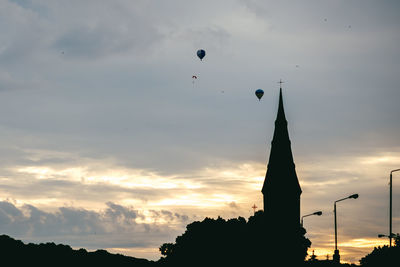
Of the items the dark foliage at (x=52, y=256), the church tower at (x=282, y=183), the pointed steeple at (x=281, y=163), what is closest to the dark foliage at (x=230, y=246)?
the dark foliage at (x=52, y=256)

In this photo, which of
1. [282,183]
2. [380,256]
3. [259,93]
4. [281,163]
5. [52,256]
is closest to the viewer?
[52,256]

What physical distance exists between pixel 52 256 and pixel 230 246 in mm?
28072

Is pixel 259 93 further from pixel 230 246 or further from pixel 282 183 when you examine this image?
pixel 230 246

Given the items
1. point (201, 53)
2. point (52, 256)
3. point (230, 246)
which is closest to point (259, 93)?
point (201, 53)

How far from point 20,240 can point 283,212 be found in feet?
172

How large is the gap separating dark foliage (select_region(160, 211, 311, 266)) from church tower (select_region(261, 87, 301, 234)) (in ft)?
45.0

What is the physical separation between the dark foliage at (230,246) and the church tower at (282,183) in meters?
13.7

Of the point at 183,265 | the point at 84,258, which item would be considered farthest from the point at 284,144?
the point at 84,258

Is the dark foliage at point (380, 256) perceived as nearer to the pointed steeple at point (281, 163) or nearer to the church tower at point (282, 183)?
the church tower at point (282, 183)

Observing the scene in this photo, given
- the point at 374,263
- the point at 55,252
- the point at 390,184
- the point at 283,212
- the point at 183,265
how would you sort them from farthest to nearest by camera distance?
1. the point at 283,212
2. the point at 374,263
3. the point at 183,265
4. the point at 55,252
5. the point at 390,184

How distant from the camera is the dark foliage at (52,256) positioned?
3580 inches

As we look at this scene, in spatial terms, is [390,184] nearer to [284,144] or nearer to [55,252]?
[55,252]

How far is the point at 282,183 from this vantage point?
427 feet

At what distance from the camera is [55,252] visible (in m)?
96.4
